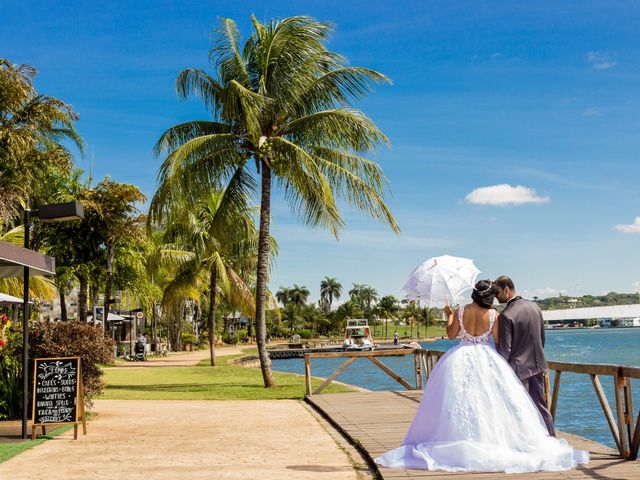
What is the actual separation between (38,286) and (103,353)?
58.1 ft

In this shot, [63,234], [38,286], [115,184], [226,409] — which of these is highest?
[115,184]

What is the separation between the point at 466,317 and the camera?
26.6 feet

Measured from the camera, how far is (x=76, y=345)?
12.3m

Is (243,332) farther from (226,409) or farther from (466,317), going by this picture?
(466,317)

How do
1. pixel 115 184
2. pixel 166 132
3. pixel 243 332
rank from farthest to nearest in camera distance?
pixel 243 332 < pixel 115 184 < pixel 166 132

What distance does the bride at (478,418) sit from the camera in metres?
7.49

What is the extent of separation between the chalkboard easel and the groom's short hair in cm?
640

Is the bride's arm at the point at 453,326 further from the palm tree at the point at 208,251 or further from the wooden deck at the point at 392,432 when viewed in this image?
the palm tree at the point at 208,251

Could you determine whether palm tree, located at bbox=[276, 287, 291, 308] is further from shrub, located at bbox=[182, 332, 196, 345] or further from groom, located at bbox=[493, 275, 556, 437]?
groom, located at bbox=[493, 275, 556, 437]

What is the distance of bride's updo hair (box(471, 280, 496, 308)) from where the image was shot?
26.1 feet

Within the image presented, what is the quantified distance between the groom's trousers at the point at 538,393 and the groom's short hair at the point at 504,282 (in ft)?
3.31

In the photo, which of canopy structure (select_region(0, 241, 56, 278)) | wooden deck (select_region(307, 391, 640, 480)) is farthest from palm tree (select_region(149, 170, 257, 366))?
canopy structure (select_region(0, 241, 56, 278))

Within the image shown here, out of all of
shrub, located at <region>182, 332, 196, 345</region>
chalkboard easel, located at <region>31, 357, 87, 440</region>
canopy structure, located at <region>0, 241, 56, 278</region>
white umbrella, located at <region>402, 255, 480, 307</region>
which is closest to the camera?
white umbrella, located at <region>402, 255, 480, 307</region>

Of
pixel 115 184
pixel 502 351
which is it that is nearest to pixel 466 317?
pixel 502 351
